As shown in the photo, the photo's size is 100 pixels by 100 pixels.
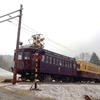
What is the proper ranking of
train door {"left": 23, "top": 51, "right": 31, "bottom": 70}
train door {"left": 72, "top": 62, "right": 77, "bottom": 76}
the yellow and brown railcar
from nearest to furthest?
train door {"left": 23, "top": 51, "right": 31, "bottom": 70} < train door {"left": 72, "top": 62, "right": 77, "bottom": 76} < the yellow and brown railcar

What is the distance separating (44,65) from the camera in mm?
23453

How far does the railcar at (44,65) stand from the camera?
22719 mm

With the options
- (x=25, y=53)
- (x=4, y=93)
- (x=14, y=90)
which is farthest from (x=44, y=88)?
(x=25, y=53)

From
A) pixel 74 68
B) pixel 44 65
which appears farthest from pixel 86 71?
pixel 44 65

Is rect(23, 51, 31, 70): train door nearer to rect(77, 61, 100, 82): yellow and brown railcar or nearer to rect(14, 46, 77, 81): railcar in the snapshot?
rect(14, 46, 77, 81): railcar

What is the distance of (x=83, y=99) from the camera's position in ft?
64.1

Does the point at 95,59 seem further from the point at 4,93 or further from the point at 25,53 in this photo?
the point at 4,93

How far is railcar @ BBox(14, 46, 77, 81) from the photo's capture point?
22719 mm

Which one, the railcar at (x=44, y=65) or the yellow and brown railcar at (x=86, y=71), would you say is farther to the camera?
the yellow and brown railcar at (x=86, y=71)

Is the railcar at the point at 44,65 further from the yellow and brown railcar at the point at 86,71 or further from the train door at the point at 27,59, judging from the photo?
the yellow and brown railcar at the point at 86,71

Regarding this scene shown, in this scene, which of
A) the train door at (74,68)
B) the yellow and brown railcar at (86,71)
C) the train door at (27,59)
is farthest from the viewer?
the yellow and brown railcar at (86,71)

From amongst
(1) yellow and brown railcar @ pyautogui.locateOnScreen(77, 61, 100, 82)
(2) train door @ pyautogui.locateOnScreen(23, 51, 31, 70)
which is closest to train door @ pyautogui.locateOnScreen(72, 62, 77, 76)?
(1) yellow and brown railcar @ pyautogui.locateOnScreen(77, 61, 100, 82)

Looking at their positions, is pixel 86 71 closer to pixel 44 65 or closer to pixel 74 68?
pixel 74 68

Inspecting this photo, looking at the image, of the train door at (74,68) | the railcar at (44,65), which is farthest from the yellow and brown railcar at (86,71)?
the railcar at (44,65)
